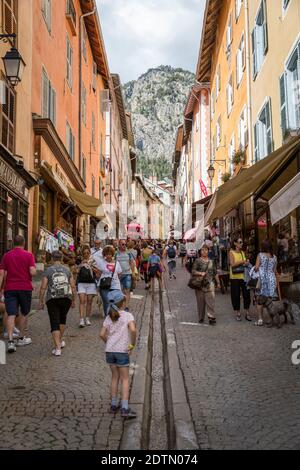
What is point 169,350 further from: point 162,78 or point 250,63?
point 162,78

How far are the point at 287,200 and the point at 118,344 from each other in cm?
413

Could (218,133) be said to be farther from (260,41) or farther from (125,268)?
(125,268)

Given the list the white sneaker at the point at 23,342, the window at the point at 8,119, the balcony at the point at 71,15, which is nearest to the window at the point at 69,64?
the balcony at the point at 71,15

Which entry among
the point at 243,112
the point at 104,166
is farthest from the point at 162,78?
the point at 243,112

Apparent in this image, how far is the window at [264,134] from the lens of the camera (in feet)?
51.9

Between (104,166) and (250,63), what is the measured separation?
16155mm

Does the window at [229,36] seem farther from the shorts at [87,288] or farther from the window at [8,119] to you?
the shorts at [87,288]

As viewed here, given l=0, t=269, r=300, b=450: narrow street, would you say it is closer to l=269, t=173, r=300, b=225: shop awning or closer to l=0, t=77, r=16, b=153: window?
l=269, t=173, r=300, b=225: shop awning

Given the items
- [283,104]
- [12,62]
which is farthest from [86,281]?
[283,104]

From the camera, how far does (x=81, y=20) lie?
2412 cm

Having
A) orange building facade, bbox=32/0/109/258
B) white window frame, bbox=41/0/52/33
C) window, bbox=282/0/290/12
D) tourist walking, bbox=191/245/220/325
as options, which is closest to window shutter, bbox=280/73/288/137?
window, bbox=282/0/290/12

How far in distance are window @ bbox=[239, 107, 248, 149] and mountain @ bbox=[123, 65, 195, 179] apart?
13172 cm

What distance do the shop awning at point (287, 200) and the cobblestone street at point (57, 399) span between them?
3695mm

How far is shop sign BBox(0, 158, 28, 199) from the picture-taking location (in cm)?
1001
